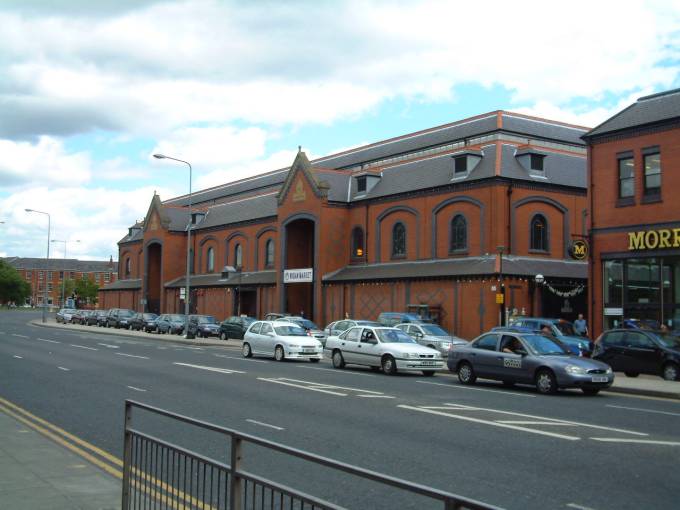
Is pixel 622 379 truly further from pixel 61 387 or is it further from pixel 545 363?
pixel 61 387

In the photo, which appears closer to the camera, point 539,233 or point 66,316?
point 539,233

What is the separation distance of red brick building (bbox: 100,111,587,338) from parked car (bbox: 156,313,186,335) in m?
5.32

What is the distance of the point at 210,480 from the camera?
5.67 m

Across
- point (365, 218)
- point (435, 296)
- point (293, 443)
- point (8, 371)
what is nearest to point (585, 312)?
point (435, 296)

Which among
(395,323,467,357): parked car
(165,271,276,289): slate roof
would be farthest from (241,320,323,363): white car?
(165,271,276,289): slate roof

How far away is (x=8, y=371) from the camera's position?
846 inches

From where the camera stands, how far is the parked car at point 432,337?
95.0 feet

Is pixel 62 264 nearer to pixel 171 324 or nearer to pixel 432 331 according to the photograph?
pixel 171 324

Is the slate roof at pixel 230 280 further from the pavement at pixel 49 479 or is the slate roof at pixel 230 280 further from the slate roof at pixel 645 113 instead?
the pavement at pixel 49 479

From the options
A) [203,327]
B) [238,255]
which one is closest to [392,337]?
[203,327]

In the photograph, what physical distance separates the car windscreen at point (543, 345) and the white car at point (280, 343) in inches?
406

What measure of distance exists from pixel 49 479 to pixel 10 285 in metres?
162

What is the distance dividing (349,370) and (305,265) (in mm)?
29478

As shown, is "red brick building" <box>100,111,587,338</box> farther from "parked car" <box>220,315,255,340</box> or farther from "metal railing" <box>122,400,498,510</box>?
"metal railing" <box>122,400,498,510</box>
